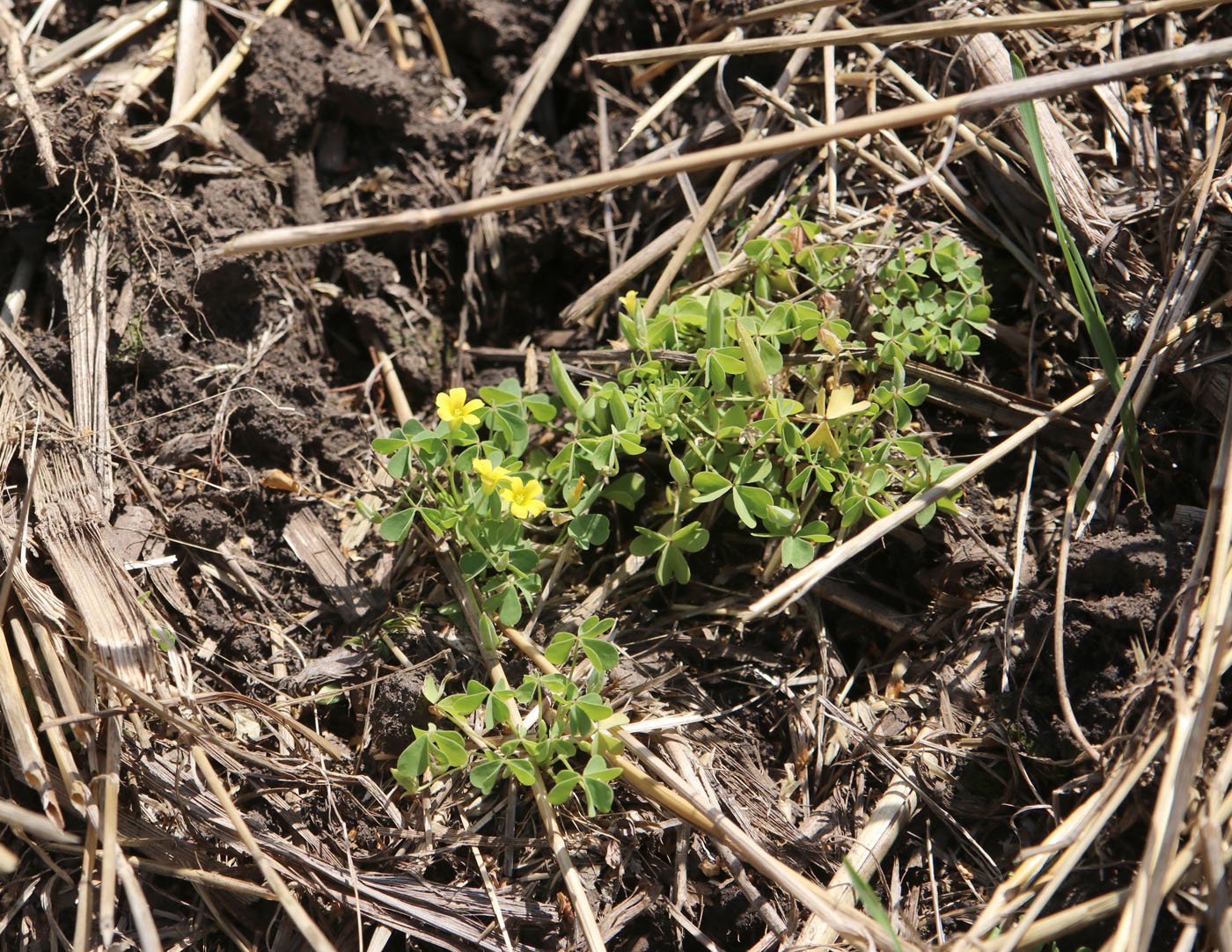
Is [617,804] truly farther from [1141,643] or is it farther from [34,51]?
[34,51]

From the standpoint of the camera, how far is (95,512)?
2.40 metres

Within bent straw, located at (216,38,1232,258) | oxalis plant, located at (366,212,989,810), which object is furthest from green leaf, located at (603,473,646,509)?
bent straw, located at (216,38,1232,258)

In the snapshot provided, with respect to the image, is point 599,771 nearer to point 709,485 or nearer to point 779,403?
point 709,485

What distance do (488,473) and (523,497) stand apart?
0.38ft

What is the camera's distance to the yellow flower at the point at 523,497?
2.25 meters

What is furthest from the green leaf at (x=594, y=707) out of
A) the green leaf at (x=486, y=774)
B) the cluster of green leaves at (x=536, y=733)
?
the green leaf at (x=486, y=774)

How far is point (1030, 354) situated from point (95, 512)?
2.77 m

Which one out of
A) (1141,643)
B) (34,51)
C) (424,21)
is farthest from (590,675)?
(34,51)

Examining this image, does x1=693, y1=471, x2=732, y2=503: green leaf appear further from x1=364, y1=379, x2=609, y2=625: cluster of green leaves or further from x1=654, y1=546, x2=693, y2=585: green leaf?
x1=364, y1=379, x2=609, y2=625: cluster of green leaves

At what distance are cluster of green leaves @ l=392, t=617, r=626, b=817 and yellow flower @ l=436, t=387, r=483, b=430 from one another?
63cm

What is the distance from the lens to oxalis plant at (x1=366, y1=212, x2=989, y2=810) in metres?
2.26

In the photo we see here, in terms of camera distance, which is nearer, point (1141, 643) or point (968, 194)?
point (1141, 643)

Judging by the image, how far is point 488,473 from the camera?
88.9 inches

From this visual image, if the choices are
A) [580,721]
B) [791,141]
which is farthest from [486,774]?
[791,141]
